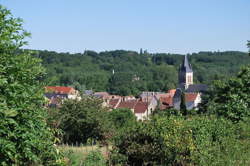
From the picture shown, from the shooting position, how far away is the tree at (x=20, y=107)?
5.43 meters

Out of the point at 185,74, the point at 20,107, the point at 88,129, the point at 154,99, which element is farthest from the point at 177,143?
the point at 185,74

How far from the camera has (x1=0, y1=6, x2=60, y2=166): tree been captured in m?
5.43

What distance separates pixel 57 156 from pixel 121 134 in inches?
190

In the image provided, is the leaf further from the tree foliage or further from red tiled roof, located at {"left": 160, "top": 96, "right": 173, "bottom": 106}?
red tiled roof, located at {"left": 160, "top": 96, "right": 173, "bottom": 106}

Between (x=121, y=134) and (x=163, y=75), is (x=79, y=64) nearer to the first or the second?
(x=163, y=75)

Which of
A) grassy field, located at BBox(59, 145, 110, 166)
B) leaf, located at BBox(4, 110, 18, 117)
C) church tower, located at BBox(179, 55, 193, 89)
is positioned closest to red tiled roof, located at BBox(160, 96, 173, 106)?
church tower, located at BBox(179, 55, 193, 89)

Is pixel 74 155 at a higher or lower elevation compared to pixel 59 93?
higher

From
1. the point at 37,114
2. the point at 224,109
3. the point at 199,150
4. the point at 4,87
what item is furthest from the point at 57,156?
the point at 224,109

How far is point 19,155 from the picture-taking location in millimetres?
5602

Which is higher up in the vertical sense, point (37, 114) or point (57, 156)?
point (37, 114)

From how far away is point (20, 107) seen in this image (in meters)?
5.64

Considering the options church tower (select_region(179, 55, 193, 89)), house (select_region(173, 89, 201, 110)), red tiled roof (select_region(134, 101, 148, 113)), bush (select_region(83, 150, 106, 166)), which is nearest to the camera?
bush (select_region(83, 150, 106, 166))

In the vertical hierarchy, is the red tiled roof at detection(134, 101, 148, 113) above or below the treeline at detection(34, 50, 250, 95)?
below

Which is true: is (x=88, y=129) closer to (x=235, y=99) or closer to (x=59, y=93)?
(x=235, y=99)
